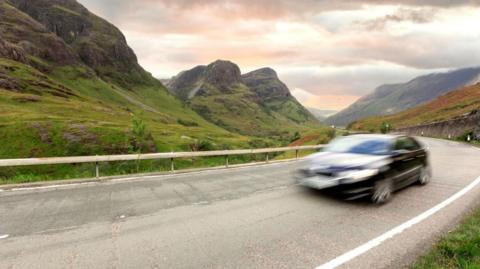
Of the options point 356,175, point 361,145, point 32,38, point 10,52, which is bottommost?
point 356,175

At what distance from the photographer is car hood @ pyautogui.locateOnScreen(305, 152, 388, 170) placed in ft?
25.6

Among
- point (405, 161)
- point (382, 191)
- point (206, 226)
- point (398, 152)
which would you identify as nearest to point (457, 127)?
point (405, 161)

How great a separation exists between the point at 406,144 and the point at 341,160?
296 cm

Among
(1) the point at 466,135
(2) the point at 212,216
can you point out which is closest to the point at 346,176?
(2) the point at 212,216

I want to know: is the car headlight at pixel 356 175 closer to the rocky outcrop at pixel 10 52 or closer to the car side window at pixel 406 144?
the car side window at pixel 406 144

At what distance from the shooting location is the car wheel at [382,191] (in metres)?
7.74

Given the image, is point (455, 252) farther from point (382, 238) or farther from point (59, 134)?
point (59, 134)

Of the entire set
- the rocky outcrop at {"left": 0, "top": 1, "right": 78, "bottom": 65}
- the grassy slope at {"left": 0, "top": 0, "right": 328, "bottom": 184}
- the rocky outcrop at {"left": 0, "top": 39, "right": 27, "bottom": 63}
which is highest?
Answer: the rocky outcrop at {"left": 0, "top": 1, "right": 78, "bottom": 65}

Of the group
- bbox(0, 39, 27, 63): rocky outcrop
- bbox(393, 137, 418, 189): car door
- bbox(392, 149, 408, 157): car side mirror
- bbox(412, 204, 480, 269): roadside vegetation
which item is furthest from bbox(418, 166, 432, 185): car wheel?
bbox(0, 39, 27, 63): rocky outcrop

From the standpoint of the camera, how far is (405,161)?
29.5 ft

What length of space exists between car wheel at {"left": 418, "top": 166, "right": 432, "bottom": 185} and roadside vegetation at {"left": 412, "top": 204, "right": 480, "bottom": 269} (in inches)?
172

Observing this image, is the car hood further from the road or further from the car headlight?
the road

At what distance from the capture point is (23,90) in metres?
95.5

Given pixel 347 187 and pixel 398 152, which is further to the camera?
pixel 398 152
